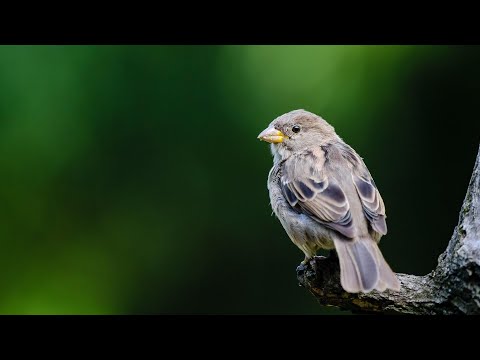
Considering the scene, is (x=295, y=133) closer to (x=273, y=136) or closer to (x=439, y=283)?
(x=273, y=136)

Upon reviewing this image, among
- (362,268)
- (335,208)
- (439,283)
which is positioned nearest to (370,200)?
(335,208)

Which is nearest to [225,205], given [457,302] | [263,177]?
[263,177]

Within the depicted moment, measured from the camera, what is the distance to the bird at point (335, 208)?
13.1 ft

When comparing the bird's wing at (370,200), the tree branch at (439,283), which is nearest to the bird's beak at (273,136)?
the bird's wing at (370,200)

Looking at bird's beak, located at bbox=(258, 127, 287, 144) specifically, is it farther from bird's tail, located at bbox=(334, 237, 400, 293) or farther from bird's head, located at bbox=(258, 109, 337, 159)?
bird's tail, located at bbox=(334, 237, 400, 293)

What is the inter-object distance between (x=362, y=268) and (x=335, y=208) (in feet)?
1.70

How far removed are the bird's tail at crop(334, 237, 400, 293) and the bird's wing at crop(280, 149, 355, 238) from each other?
8 centimetres

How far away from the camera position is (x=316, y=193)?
4527 mm

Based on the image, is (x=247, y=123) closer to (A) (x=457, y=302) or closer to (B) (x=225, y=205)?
(B) (x=225, y=205)

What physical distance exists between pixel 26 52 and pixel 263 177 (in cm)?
223

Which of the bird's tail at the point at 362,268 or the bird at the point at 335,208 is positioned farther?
the bird at the point at 335,208

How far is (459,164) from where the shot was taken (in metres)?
6.57

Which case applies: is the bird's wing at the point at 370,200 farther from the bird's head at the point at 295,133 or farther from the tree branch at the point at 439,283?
the bird's head at the point at 295,133

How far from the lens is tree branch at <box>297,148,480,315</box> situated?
3598 millimetres
